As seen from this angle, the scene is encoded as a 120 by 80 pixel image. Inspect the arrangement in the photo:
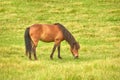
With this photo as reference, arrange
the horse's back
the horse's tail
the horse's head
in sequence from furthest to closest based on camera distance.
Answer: the horse's head → the horse's back → the horse's tail

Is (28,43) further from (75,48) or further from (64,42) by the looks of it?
(64,42)

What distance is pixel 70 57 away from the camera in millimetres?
18562

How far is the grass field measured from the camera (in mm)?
11735

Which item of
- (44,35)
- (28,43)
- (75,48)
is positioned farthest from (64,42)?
(28,43)

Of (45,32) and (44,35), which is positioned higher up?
(45,32)

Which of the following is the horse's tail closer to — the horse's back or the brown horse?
the brown horse

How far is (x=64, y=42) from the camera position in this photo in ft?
83.7

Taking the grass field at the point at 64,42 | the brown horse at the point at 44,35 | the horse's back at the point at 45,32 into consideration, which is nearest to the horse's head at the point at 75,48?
the brown horse at the point at 44,35

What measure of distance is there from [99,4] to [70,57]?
81.1 feet

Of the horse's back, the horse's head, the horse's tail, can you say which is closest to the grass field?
the horse's head

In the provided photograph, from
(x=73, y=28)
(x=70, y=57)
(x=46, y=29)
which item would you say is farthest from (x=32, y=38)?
(x=73, y=28)

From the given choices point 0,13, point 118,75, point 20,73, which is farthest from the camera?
point 0,13

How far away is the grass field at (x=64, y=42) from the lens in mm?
11735

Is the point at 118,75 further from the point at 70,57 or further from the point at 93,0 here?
the point at 93,0
